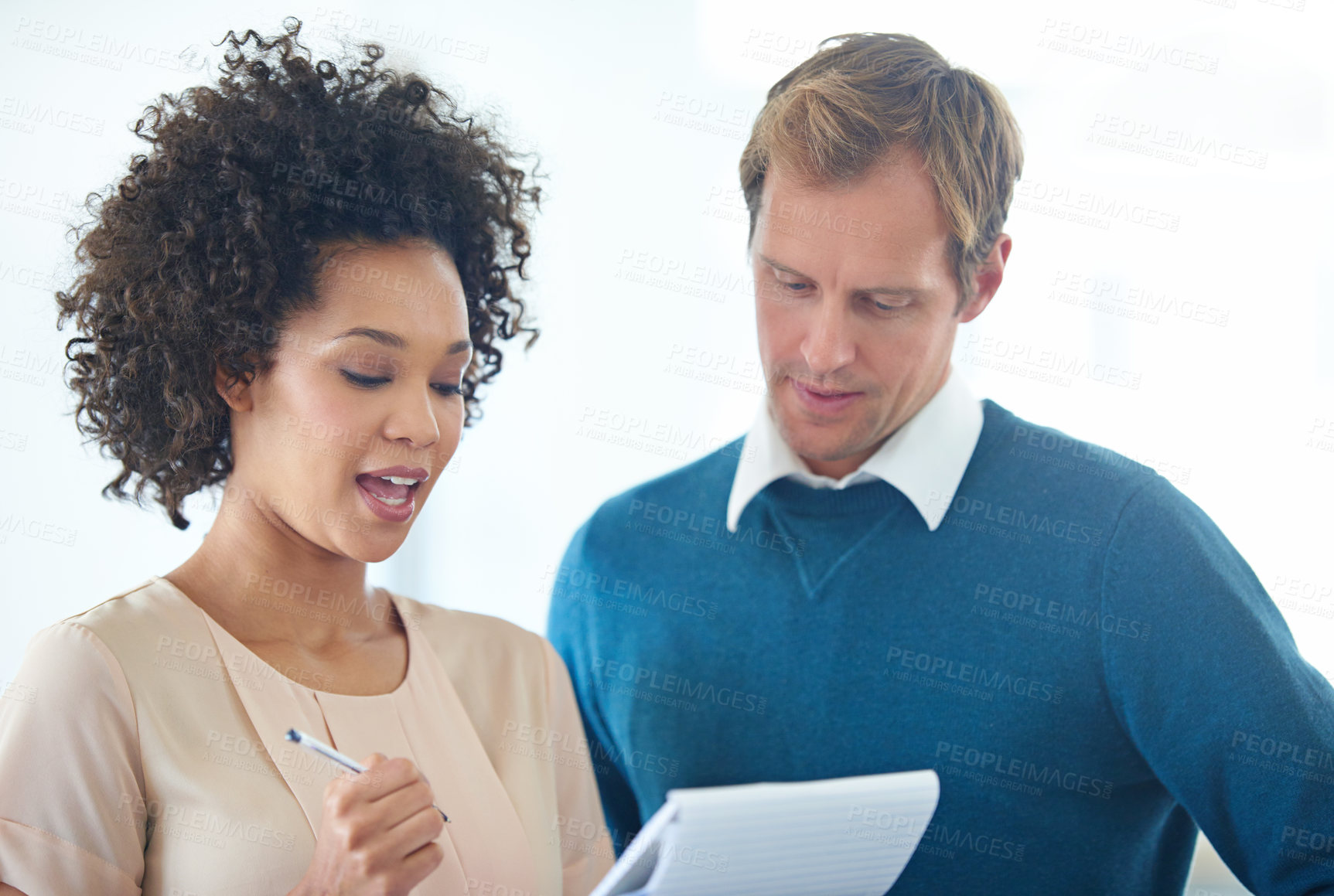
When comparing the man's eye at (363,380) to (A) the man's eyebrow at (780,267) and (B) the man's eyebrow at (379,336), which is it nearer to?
(B) the man's eyebrow at (379,336)

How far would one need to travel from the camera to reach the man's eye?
129 cm

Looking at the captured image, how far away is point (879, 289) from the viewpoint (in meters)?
1.53

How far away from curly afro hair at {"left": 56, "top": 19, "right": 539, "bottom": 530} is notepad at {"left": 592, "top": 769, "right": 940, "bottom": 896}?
0.76m

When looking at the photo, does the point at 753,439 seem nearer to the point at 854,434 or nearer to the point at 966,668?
the point at 854,434

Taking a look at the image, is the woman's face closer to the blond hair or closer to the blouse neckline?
the blouse neckline

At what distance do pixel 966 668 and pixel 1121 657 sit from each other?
225 mm

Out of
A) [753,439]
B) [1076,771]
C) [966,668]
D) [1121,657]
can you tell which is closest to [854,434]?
[753,439]

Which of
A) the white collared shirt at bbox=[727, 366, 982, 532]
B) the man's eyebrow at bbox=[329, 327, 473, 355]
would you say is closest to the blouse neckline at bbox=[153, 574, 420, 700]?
the man's eyebrow at bbox=[329, 327, 473, 355]

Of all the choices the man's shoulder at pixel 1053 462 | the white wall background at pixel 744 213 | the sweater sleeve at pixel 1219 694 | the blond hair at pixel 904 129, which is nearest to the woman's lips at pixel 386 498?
the blond hair at pixel 904 129

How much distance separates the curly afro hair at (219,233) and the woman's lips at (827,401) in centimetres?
60

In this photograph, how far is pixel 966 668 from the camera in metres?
1.61

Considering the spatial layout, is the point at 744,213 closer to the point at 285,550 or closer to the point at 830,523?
the point at 830,523

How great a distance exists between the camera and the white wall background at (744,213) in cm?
223

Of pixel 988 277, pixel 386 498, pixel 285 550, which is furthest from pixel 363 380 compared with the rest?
pixel 988 277
